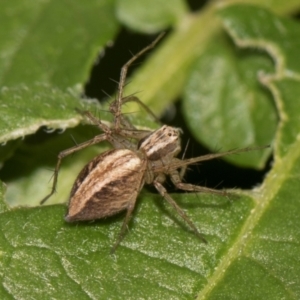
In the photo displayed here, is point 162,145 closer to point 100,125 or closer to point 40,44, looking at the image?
point 100,125

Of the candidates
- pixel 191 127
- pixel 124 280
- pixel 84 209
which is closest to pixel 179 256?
pixel 124 280

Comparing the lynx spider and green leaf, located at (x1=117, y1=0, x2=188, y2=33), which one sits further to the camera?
green leaf, located at (x1=117, y1=0, x2=188, y2=33)

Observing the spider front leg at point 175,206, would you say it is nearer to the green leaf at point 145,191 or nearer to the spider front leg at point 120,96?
the green leaf at point 145,191

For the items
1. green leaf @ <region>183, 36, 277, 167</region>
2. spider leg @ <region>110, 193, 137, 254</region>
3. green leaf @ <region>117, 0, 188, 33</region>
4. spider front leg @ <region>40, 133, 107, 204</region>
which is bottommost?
green leaf @ <region>183, 36, 277, 167</region>

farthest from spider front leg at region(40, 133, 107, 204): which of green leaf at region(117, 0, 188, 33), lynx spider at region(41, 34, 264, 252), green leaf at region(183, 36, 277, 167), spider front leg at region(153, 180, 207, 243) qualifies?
green leaf at region(117, 0, 188, 33)

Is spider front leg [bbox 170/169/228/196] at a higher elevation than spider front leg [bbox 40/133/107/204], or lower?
lower

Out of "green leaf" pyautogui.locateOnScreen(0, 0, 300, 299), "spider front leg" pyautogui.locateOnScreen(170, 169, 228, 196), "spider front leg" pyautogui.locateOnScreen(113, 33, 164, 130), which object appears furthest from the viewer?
"spider front leg" pyautogui.locateOnScreen(113, 33, 164, 130)

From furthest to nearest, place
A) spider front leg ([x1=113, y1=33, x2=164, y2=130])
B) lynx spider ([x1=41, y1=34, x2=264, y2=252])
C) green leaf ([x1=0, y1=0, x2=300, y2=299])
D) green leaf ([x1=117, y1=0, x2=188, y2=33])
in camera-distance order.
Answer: green leaf ([x1=117, y1=0, x2=188, y2=33])
spider front leg ([x1=113, y1=33, x2=164, y2=130])
lynx spider ([x1=41, y1=34, x2=264, y2=252])
green leaf ([x1=0, y1=0, x2=300, y2=299])

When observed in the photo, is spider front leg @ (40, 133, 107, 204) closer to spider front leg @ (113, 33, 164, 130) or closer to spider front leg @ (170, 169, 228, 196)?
spider front leg @ (113, 33, 164, 130)
